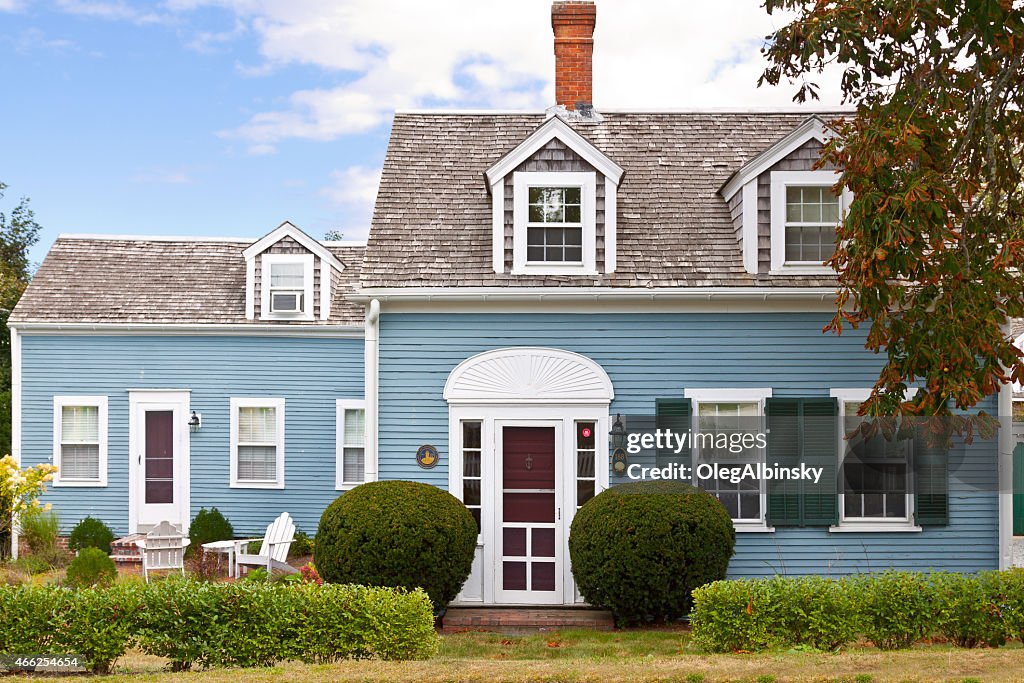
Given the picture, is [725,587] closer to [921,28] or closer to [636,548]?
[636,548]

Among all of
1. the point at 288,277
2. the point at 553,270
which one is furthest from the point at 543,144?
the point at 288,277

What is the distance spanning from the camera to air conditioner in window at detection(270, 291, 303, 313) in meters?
18.0

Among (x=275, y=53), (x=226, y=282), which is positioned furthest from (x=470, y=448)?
(x=275, y=53)

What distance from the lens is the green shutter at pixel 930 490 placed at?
11.1 metres

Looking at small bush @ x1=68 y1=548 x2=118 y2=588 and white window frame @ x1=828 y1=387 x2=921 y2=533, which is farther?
small bush @ x1=68 y1=548 x2=118 y2=588

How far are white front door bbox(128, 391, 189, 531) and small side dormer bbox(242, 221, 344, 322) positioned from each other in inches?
96.1

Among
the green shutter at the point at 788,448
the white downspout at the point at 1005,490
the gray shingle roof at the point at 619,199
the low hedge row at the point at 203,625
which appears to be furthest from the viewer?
the gray shingle roof at the point at 619,199

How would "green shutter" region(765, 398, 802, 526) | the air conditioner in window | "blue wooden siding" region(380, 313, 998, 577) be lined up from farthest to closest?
1. the air conditioner in window
2. "blue wooden siding" region(380, 313, 998, 577)
3. "green shutter" region(765, 398, 802, 526)

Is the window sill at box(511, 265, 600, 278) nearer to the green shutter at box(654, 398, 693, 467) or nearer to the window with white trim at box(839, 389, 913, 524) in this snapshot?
the green shutter at box(654, 398, 693, 467)

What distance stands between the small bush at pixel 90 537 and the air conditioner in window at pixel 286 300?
527 centimetres

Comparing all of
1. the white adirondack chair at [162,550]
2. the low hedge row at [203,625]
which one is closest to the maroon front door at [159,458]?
the white adirondack chair at [162,550]

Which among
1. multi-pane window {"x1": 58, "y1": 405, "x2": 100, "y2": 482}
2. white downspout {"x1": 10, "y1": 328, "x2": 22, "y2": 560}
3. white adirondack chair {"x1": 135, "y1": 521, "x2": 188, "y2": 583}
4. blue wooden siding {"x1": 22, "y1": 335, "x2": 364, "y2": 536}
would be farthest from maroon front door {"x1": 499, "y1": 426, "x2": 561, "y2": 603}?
white downspout {"x1": 10, "y1": 328, "x2": 22, "y2": 560}

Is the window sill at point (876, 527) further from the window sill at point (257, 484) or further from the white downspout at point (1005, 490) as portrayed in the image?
the window sill at point (257, 484)

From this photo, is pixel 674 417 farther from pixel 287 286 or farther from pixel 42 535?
pixel 42 535
